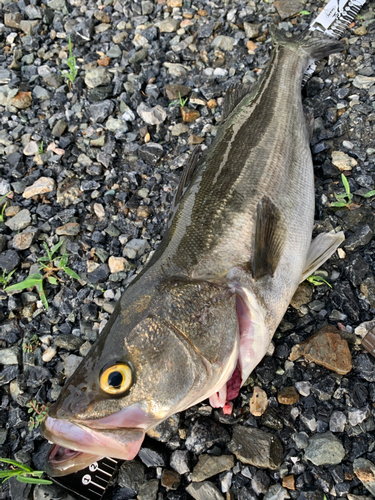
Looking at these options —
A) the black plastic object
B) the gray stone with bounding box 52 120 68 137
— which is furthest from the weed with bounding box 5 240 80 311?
the gray stone with bounding box 52 120 68 137

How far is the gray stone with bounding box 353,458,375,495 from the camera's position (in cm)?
279

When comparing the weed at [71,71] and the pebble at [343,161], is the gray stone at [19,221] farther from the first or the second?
the pebble at [343,161]

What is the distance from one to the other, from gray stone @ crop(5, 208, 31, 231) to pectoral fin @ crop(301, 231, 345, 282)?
295 cm

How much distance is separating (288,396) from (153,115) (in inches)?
143

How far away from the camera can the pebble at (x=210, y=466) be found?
295cm

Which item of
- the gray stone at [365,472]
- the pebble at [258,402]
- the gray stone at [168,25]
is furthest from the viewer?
the gray stone at [168,25]

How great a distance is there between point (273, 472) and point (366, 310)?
1.54 metres

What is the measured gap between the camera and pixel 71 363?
139 inches

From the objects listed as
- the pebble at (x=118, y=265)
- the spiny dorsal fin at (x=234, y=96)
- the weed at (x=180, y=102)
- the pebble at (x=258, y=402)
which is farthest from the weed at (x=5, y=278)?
the weed at (x=180, y=102)

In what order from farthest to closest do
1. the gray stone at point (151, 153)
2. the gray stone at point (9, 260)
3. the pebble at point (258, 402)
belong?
the gray stone at point (151, 153), the gray stone at point (9, 260), the pebble at point (258, 402)

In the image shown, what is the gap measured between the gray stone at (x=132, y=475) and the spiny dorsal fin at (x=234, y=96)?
11.0 feet

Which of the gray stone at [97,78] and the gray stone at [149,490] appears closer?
the gray stone at [149,490]

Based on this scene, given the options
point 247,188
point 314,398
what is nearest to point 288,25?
point 247,188

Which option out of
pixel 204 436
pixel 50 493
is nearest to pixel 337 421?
pixel 204 436
